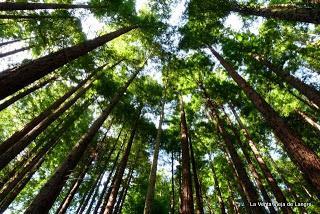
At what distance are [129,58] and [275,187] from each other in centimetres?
1200

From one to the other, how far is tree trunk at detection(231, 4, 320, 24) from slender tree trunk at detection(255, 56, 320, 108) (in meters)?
4.00

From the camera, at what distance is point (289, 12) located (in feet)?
27.5

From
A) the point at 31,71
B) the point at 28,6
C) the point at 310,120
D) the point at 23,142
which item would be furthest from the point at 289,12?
the point at 23,142

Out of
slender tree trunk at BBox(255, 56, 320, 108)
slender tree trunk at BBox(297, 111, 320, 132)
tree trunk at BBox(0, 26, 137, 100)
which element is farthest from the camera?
slender tree trunk at BBox(297, 111, 320, 132)

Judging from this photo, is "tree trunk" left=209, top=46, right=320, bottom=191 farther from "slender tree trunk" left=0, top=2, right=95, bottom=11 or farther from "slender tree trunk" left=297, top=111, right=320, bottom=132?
"slender tree trunk" left=0, top=2, right=95, bottom=11

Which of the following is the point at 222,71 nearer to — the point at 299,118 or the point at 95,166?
the point at 299,118

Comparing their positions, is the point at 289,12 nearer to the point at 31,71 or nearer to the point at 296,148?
the point at 296,148

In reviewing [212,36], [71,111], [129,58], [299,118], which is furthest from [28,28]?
[299,118]

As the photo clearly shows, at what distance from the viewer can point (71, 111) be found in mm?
16969

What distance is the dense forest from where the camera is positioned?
12.1 meters

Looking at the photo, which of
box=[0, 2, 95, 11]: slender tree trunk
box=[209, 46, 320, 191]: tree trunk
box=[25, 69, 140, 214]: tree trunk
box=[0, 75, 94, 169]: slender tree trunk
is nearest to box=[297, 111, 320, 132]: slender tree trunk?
box=[209, 46, 320, 191]: tree trunk

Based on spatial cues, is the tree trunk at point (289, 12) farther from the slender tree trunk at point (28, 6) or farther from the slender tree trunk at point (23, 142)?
the slender tree trunk at point (23, 142)

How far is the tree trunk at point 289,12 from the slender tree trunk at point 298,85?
4.00 metres

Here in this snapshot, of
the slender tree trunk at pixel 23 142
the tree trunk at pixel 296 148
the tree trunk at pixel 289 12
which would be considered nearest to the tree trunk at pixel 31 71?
the slender tree trunk at pixel 23 142
